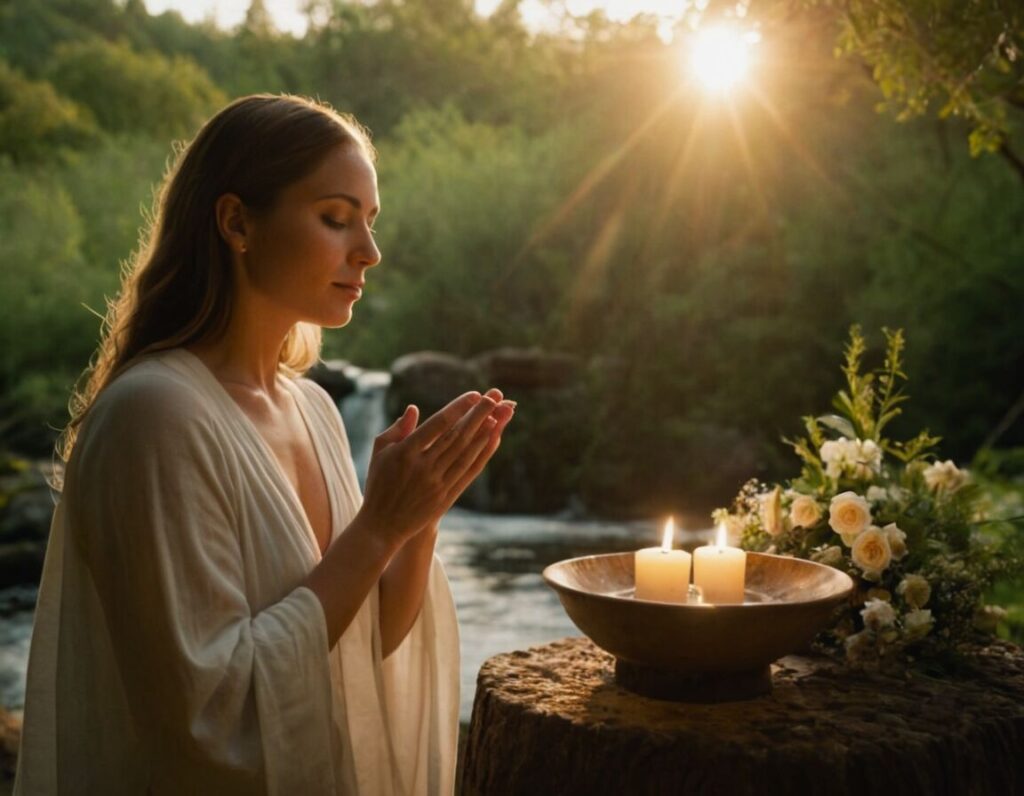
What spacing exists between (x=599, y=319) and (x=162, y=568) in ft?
47.7

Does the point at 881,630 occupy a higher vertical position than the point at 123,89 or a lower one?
lower

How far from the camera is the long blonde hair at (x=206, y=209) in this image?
1.70 meters

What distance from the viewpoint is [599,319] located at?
15.8 metres

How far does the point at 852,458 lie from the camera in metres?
2.29

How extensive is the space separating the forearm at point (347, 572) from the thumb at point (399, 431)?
124 millimetres

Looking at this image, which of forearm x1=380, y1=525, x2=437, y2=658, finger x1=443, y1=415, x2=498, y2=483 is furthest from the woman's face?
forearm x1=380, y1=525, x2=437, y2=658

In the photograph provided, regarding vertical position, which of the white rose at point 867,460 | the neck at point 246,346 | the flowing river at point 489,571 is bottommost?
the flowing river at point 489,571

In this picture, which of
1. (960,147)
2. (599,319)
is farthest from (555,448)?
(960,147)

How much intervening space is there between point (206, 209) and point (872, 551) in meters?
1.40

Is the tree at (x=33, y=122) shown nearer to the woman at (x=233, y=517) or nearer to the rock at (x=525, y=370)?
the rock at (x=525, y=370)

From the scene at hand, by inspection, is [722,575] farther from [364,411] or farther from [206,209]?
[364,411]

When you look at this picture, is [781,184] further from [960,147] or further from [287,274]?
[287,274]

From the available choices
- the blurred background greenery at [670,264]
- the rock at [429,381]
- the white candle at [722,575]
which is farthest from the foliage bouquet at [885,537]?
the rock at [429,381]

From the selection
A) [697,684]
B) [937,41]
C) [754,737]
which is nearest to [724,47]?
[937,41]
